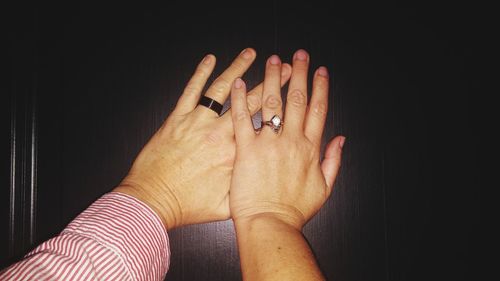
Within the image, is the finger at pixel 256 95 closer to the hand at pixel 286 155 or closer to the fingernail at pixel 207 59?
the hand at pixel 286 155

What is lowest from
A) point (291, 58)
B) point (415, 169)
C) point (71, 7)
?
point (415, 169)

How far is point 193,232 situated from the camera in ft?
2.11

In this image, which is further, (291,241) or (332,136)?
(332,136)

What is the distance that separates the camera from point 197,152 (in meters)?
0.63

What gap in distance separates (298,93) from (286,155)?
0.15 meters

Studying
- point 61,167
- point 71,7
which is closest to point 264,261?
point 61,167

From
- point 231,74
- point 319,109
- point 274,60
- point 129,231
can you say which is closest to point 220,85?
point 231,74

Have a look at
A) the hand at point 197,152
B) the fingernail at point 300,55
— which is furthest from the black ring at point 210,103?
the fingernail at point 300,55

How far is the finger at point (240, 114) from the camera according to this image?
1.93 ft

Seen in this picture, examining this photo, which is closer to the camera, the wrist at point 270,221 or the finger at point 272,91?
the wrist at point 270,221

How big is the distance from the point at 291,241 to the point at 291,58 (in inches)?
16.7

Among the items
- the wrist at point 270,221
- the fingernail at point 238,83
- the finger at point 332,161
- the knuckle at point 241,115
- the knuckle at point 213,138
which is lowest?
the wrist at point 270,221

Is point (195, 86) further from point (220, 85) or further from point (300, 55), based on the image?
point (300, 55)

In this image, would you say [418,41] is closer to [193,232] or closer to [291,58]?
[291,58]
